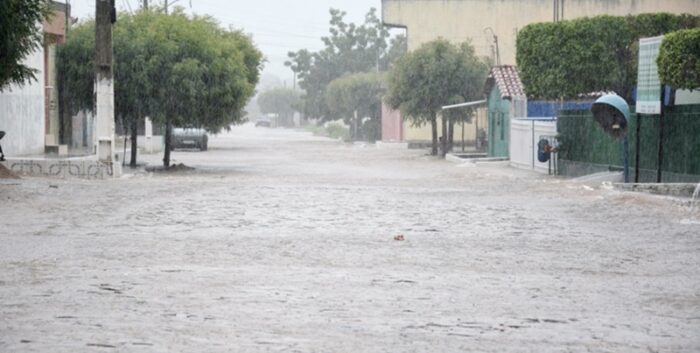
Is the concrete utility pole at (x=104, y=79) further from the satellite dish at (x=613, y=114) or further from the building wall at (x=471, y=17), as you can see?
the building wall at (x=471, y=17)

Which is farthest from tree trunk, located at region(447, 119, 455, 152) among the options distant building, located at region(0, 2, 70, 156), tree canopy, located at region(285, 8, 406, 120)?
tree canopy, located at region(285, 8, 406, 120)

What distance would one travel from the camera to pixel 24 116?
4316 centimetres

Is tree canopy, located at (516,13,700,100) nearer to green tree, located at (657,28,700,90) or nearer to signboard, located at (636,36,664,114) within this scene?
signboard, located at (636,36,664,114)

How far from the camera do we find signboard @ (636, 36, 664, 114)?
25614mm

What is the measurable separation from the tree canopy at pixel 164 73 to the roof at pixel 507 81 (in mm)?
12931

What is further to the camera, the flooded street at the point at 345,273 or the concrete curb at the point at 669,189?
the concrete curb at the point at 669,189

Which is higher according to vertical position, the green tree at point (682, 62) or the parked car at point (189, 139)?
the green tree at point (682, 62)

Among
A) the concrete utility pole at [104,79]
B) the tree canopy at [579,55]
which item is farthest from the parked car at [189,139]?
the concrete utility pole at [104,79]

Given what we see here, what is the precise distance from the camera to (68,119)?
5312 centimetres

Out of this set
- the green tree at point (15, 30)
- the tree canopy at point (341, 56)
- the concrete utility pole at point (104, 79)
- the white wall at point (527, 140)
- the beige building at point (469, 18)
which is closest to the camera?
the green tree at point (15, 30)

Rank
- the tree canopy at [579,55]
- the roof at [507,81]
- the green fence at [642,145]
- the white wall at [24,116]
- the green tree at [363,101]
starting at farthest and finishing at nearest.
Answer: the green tree at [363,101]
the roof at [507,81]
the tree canopy at [579,55]
the white wall at [24,116]
the green fence at [642,145]

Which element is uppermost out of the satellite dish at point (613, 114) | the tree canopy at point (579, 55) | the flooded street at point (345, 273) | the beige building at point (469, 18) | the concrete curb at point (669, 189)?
A: the beige building at point (469, 18)

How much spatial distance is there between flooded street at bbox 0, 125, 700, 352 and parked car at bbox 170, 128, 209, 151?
42602 millimetres

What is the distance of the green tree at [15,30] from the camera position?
2319cm
